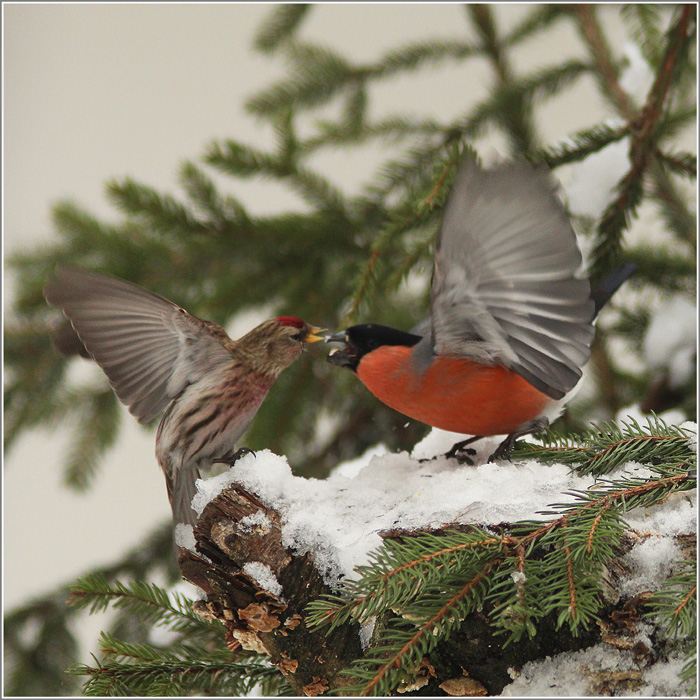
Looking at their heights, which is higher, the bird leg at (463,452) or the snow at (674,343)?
the bird leg at (463,452)

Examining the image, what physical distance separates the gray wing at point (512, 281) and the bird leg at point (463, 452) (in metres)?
0.23

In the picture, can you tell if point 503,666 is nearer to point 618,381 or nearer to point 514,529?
point 514,529

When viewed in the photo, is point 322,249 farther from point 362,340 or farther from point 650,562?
point 650,562

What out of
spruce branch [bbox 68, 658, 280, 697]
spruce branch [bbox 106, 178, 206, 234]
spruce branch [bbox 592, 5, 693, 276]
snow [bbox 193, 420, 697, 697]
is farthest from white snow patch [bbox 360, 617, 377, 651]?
spruce branch [bbox 106, 178, 206, 234]

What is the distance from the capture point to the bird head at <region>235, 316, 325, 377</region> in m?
1.40

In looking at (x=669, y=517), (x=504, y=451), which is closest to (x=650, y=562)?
(x=669, y=517)

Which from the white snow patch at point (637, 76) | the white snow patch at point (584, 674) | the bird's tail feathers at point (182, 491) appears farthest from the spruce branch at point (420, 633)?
the white snow patch at point (637, 76)

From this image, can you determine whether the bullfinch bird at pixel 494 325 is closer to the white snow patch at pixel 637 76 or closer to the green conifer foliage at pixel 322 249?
the green conifer foliage at pixel 322 249

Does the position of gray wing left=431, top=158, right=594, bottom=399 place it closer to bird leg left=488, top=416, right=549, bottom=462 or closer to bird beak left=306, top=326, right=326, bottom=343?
bird leg left=488, top=416, right=549, bottom=462

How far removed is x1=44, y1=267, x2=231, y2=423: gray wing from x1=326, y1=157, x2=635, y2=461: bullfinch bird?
284mm

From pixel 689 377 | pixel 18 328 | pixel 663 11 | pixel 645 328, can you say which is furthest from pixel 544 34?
Result: pixel 18 328

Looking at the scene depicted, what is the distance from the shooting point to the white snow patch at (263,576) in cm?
97

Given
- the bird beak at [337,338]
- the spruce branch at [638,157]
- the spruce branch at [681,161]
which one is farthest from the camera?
the spruce branch at [681,161]

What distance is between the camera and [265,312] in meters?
2.21
